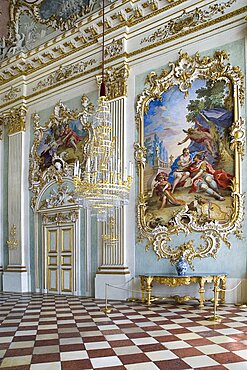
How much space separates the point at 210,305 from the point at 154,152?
3552 millimetres

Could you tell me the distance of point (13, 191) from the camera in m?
13.4

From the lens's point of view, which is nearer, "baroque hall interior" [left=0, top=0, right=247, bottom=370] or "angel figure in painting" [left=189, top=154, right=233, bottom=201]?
"baroque hall interior" [left=0, top=0, right=247, bottom=370]

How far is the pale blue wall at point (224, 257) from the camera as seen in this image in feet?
26.7

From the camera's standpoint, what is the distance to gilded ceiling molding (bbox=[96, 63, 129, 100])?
10.4m

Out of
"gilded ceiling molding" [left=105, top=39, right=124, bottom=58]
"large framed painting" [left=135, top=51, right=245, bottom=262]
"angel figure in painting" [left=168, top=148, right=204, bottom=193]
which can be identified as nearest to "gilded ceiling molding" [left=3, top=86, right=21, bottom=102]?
"gilded ceiling molding" [left=105, top=39, right=124, bottom=58]

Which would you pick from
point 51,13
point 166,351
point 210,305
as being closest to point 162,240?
point 210,305

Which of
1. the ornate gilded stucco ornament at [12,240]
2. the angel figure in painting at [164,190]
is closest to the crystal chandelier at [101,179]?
the angel figure in painting at [164,190]

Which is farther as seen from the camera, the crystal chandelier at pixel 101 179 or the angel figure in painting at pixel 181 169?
the angel figure in painting at pixel 181 169

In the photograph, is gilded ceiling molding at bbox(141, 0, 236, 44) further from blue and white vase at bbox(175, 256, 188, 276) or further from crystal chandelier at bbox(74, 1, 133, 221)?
blue and white vase at bbox(175, 256, 188, 276)

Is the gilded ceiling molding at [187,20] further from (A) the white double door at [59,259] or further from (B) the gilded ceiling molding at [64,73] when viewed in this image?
(A) the white double door at [59,259]

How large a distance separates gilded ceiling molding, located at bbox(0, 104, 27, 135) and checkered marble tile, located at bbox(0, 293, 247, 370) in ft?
21.6

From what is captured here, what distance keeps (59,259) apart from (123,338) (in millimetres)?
6226

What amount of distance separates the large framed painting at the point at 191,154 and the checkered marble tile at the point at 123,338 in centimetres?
157

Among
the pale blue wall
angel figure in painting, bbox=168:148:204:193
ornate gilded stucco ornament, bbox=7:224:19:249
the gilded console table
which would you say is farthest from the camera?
ornate gilded stucco ornament, bbox=7:224:19:249
